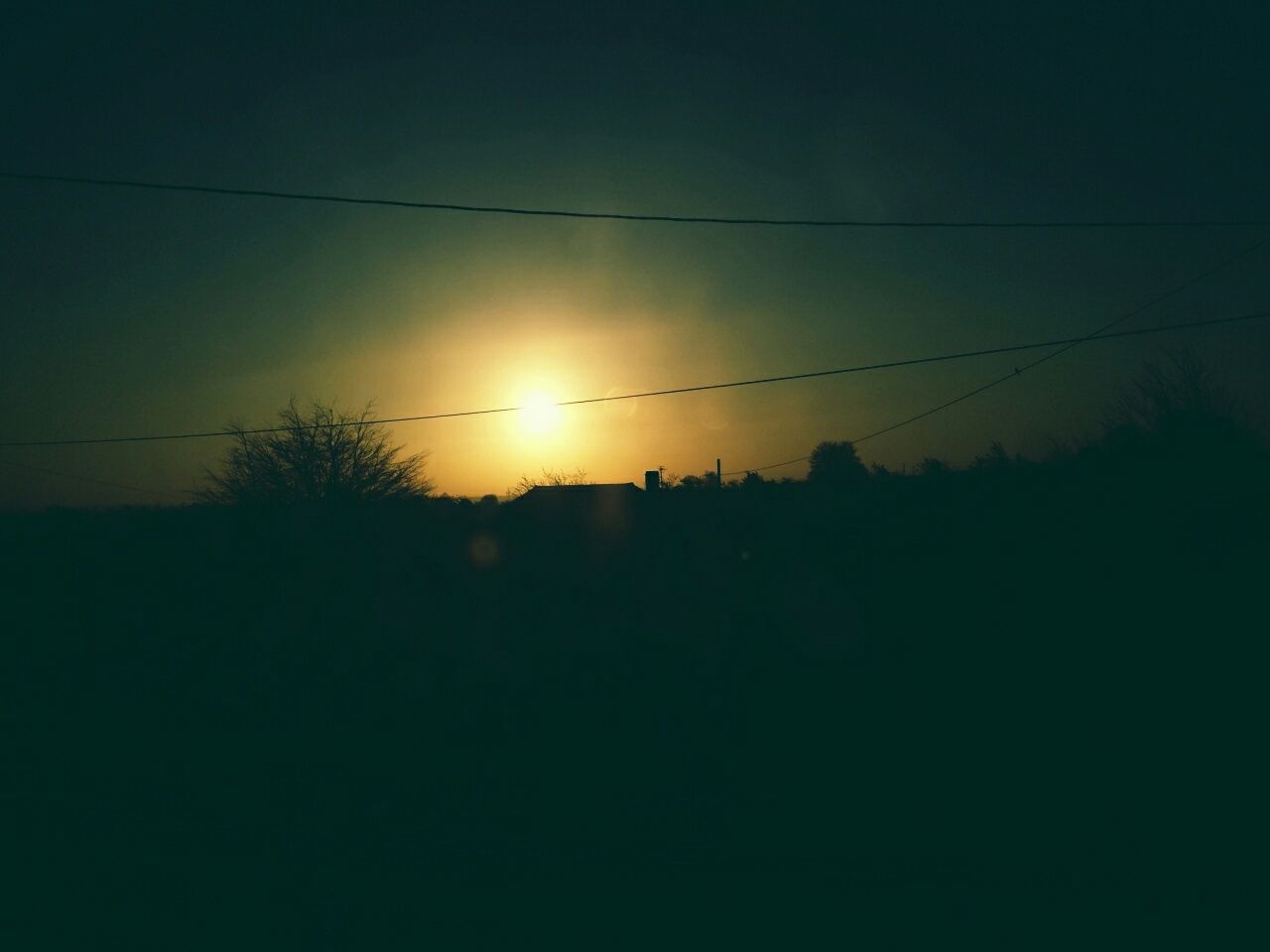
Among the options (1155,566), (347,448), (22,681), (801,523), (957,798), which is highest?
(347,448)

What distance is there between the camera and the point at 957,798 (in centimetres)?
689

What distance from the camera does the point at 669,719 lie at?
10000 millimetres

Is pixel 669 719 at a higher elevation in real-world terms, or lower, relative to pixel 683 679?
lower

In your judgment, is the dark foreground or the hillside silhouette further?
the hillside silhouette

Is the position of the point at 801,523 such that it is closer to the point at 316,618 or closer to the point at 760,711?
the point at 760,711

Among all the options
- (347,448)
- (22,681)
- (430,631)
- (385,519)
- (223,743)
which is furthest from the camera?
(347,448)

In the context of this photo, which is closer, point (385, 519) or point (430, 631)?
point (430, 631)

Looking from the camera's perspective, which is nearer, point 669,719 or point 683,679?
point 669,719

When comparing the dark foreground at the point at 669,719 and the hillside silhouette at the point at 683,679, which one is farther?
the hillside silhouette at the point at 683,679

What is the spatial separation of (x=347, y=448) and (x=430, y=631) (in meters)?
26.8

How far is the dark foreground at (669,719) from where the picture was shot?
510cm

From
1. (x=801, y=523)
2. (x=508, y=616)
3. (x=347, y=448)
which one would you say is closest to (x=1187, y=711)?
(x=801, y=523)

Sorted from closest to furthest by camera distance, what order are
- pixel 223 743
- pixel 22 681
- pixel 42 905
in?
pixel 42 905 < pixel 223 743 < pixel 22 681

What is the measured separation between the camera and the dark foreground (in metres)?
5.10
